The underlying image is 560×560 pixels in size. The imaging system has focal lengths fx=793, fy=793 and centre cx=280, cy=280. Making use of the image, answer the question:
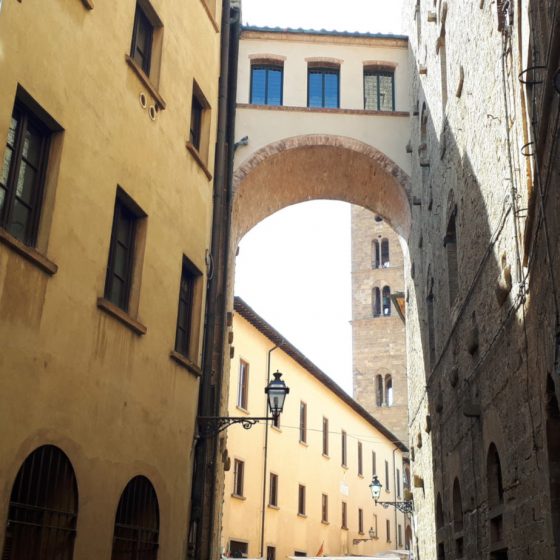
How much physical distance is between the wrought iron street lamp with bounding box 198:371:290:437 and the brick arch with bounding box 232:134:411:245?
5.61 m

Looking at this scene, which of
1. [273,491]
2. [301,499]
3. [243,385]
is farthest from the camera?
[301,499]

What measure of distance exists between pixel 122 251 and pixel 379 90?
10182 millimetres

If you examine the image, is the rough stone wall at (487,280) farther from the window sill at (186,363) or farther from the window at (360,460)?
the window at (360,460)


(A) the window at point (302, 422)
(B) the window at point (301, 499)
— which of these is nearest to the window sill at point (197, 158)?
(A) the window at point (302, 422)

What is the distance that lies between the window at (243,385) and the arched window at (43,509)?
1548cm

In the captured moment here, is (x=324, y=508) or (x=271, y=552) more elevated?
(x=324, y=508)

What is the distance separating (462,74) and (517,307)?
4.54m

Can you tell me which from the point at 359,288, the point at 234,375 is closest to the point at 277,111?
the point at 234,375

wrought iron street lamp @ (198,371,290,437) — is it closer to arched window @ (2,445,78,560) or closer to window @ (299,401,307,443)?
Result: arched window @ (2,445,78,560)

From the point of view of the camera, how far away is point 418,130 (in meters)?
15.5

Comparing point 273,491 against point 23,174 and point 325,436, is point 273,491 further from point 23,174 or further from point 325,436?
point 23,174

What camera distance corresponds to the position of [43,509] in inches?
272

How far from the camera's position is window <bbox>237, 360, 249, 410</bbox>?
22.9 metres

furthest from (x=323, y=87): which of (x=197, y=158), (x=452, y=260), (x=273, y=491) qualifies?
(x=273, y=491)
